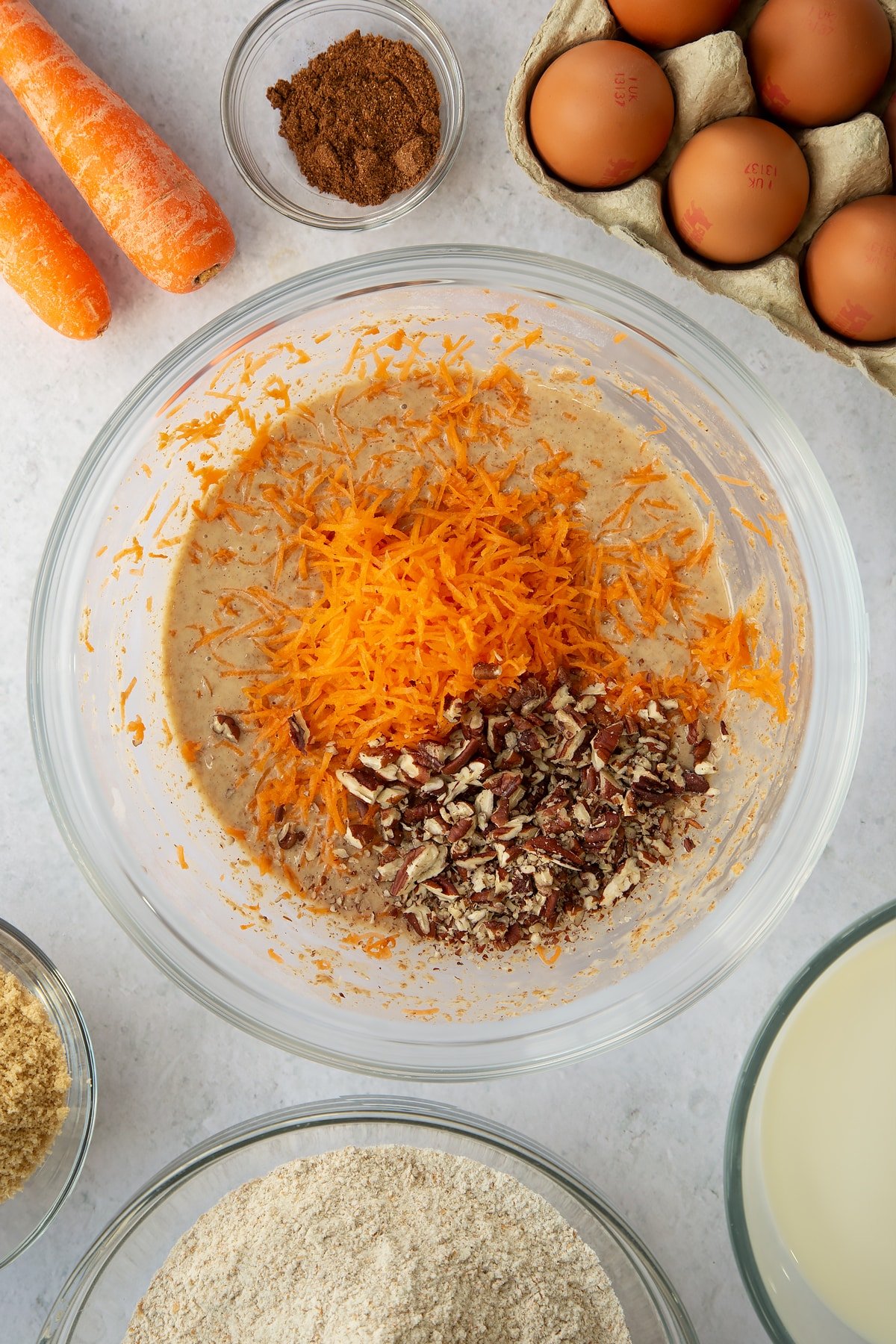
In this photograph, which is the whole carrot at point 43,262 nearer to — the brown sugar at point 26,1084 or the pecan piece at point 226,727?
the pecan piece at point 226,727

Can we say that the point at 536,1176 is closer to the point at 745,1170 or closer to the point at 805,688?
the point at 745,1170

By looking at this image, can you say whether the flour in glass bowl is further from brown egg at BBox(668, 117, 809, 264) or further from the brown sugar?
brown egg at BBox(668, 117, 809, 264)

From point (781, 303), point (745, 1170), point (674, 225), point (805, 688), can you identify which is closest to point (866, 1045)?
point (745, 1170)

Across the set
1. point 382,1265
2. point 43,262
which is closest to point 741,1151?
point 382,1265

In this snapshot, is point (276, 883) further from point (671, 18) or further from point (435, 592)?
point (671, 18)

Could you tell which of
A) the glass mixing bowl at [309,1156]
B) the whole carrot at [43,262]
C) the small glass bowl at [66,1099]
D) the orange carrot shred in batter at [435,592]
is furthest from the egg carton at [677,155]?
the small glass bowl at [66,1099]

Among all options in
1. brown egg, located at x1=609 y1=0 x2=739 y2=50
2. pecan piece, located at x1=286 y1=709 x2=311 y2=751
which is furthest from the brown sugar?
brown egg, located at x1=609 y1=0 x2=739 y2=50
